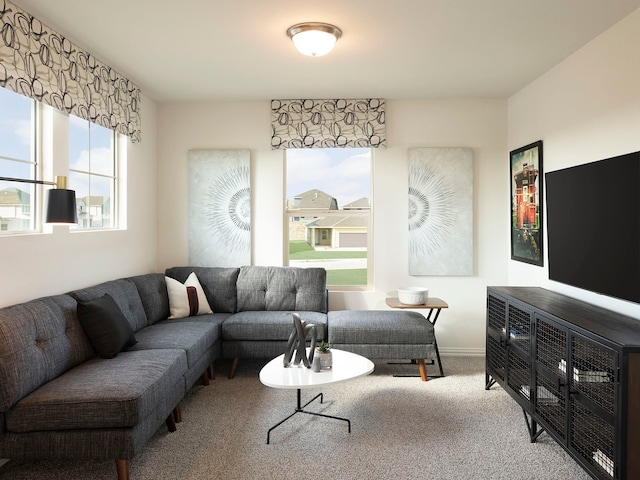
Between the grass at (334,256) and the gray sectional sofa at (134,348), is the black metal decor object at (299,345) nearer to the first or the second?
the gray sectional sofa at (134,348)

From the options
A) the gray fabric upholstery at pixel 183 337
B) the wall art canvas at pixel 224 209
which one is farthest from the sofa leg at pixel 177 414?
the wall art canvas at pixel 224 209

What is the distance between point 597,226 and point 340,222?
8.81 feet

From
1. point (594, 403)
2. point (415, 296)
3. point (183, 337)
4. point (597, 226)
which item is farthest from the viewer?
point (415, 296)

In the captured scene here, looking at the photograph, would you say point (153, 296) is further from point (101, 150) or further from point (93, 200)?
point (101, 150)

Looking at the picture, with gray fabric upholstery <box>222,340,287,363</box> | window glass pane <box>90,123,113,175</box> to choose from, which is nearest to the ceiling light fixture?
window glass pane <box>90,123,113,175</box>

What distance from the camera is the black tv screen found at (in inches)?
99.0

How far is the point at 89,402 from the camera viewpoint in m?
2.31

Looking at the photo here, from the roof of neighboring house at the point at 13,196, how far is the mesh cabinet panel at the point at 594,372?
11.1 feet

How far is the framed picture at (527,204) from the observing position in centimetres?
400

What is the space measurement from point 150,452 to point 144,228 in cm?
252

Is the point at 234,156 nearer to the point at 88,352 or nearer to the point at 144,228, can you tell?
the point at 144,228

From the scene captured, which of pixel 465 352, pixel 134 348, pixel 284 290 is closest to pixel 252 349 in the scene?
pixel 284 290

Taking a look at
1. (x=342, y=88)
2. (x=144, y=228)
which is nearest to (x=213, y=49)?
(x=342, y=88)

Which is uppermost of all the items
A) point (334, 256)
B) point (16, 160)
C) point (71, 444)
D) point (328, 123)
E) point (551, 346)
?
point (328, 123)
